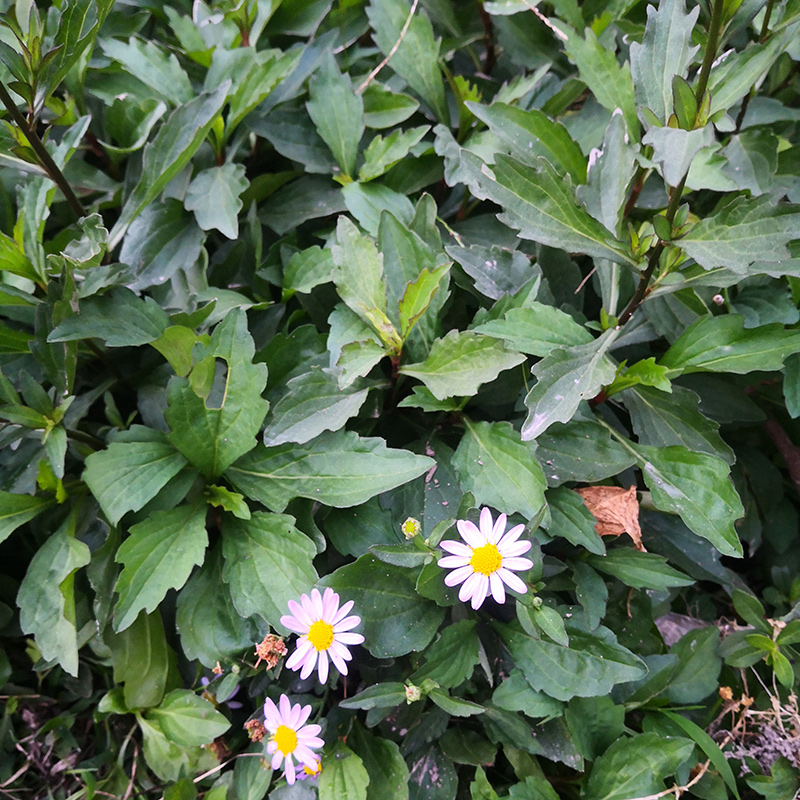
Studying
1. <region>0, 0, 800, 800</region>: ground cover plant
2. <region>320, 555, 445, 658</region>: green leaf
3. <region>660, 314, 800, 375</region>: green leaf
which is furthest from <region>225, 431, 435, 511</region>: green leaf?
<region>660, 314, 800, 375</region>: green leaf

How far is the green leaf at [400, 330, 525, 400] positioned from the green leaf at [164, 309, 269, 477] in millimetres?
271

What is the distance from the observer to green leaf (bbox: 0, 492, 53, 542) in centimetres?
116

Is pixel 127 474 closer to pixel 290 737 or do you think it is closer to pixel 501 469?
pixel 290 737

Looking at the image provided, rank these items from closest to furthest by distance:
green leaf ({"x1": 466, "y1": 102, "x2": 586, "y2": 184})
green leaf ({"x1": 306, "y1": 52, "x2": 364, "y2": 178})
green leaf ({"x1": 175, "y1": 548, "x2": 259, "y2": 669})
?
green leaf ({"x1": 175, "y1": 548, "x2": 259, "y2": 669}) < green leaf ({"x1": 466, "y1": 102, "x2": 586, "y2": 184}) < green leaf ({"x1": 306, "y1": 52, "x2": 364, "y2": 178})

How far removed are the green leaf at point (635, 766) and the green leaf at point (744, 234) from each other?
0.75m

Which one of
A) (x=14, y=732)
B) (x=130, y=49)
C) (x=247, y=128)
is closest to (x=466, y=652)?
(x=14, y=732)

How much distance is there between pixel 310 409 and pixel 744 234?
678 mm

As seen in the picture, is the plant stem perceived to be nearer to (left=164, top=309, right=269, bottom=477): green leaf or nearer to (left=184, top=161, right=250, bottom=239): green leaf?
(left=184, top=161, right=250, bottom=239): green leaf

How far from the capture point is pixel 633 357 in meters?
1.33

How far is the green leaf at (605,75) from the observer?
4.20 feet

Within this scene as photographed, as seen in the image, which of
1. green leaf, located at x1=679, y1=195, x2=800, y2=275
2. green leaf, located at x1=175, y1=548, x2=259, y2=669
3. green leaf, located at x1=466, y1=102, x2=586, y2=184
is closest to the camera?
green leaf, located at x1=679, y1=195, x2=800, y2=275

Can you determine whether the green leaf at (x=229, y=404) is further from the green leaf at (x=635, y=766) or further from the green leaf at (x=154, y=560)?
the green leaf at (x=635, y=766)

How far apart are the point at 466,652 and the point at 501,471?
0.98ft

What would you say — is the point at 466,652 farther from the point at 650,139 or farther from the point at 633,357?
the point at 650,139
